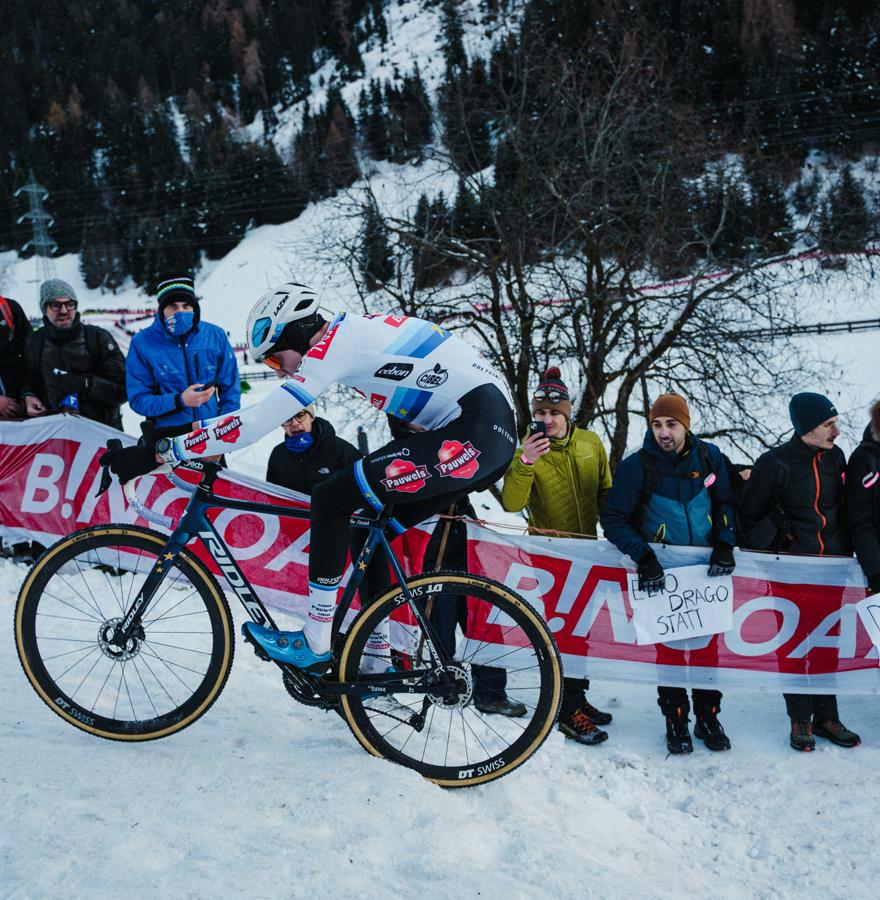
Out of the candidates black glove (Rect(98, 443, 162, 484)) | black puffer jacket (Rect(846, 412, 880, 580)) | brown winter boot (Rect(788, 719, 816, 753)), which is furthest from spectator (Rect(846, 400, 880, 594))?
black glove (Rect(98, 443, 162, 484))

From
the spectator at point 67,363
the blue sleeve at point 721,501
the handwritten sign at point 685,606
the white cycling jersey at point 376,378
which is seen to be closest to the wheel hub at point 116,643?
the white cycling jersey at point 376,378

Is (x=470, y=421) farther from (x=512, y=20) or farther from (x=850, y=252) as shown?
(x=512, y=20)

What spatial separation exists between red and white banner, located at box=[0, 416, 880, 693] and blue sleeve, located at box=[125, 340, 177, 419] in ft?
2.26

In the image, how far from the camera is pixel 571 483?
4.79 m

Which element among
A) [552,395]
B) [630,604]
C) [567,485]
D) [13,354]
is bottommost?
[630,604]

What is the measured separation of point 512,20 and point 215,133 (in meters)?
102

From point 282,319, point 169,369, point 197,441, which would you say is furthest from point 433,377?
point 169,369

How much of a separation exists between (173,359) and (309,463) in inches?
46.3

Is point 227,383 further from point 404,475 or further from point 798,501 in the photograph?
point 798,501

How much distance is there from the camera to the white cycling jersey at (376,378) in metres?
2.99

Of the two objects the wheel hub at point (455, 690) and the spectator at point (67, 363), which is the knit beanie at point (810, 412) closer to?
the wheel hub at point (455, 690)

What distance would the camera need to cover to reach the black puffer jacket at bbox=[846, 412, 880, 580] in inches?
169

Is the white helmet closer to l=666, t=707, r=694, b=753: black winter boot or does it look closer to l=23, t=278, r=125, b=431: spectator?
l=23, t=278, r=125, b=431: spectator

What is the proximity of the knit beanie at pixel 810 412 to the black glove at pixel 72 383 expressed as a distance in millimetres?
5039
